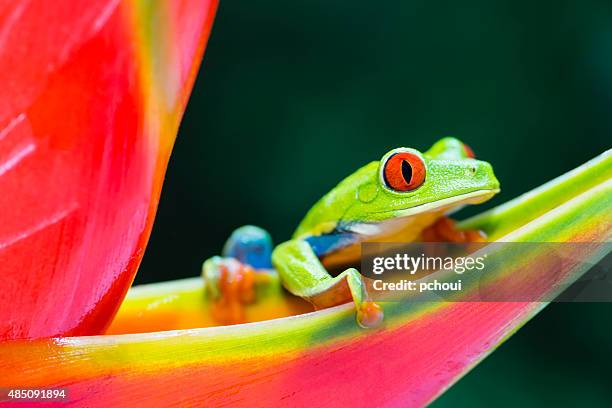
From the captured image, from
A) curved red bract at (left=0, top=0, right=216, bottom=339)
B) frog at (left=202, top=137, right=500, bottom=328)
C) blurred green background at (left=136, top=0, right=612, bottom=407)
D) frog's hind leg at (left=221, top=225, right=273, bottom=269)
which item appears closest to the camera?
curved red bract at (left=0, top=0, right=216, bottom=339)

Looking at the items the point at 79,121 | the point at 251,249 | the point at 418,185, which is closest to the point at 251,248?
the point at 251,249

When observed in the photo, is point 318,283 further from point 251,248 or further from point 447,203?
point 251,248

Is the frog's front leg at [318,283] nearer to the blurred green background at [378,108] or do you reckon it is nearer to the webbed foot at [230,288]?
the webbed foot at [230,288]

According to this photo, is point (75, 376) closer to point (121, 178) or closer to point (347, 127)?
point (121, 178)

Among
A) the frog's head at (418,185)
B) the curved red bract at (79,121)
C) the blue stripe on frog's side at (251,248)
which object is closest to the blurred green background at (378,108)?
the blue stripe on frog's side at (251,248)

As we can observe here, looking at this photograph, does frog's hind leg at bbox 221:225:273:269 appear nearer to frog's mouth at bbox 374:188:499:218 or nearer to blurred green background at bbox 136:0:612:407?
frog's mouth at bbox 374:188:499:218

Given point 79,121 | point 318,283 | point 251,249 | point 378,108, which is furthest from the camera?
point 378,108

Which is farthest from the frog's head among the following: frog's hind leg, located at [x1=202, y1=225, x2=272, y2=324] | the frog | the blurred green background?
the blurred green background
